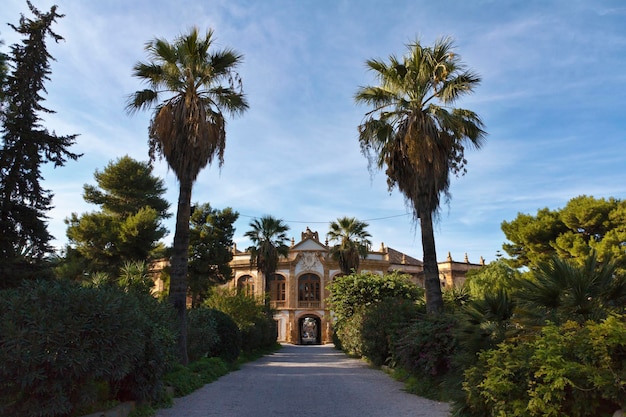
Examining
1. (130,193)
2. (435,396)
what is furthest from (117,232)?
(435,396)

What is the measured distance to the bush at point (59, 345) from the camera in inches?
200

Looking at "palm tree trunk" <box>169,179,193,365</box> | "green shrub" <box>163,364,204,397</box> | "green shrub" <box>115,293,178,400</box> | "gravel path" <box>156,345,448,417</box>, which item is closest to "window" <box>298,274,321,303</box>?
"gravel path" <box>156,345,448,417</box>

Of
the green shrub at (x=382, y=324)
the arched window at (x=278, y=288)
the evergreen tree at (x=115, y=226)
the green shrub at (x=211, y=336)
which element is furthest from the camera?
the arched window at (x=278, y=288)

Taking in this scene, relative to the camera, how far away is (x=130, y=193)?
34.4 meters

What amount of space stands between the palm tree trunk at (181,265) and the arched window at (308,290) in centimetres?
3466

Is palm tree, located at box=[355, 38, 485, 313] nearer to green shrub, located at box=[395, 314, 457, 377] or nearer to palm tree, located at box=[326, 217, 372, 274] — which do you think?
green shrub, located at box=[395, 314, 457, 377]

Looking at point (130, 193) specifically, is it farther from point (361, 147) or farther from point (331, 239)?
point (361, 147)

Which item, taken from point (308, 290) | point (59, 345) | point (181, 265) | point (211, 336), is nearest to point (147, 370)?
point (59, 345)

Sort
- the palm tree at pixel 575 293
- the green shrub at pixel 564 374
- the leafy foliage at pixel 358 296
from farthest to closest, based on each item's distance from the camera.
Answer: the leafy foliage at pixel 358 296 < the palm tree at pixel 575 293 < the green shrub at pixel 564 374

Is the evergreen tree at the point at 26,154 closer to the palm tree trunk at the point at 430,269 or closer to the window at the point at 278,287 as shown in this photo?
the palm tree trunk at the point at 430,269

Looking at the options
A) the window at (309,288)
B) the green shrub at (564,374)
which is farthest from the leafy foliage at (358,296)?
the window at (309,288)

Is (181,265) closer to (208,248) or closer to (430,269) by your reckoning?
(430,269)

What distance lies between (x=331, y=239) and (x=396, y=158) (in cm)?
2239

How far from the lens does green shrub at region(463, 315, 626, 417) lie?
470cm
